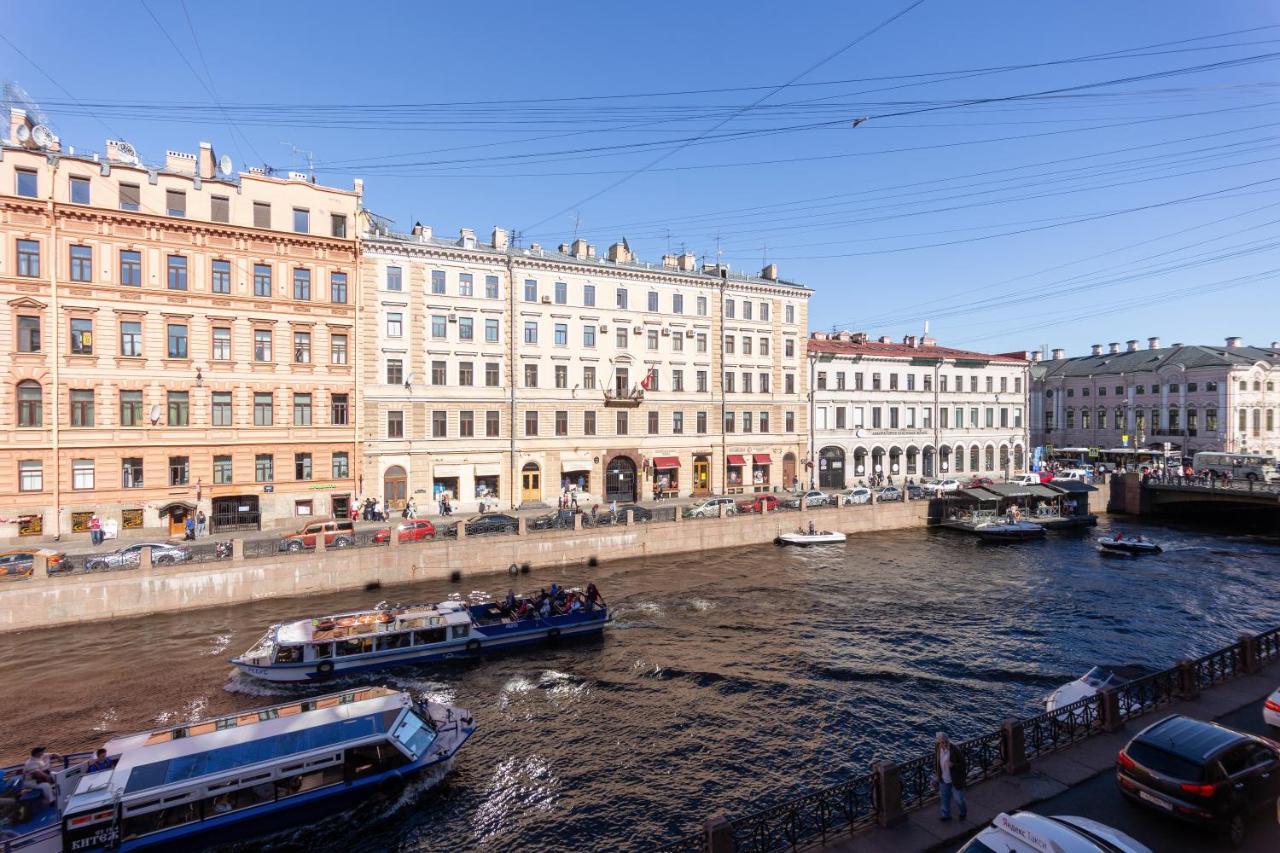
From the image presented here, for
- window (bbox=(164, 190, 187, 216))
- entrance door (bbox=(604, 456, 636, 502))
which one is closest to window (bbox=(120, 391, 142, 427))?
window (bbox=(164, 190, 187, 216))

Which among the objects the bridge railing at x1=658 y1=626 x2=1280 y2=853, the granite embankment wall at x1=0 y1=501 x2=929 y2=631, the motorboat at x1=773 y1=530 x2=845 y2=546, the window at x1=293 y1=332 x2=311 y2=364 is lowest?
the motorboat at x1=773 y1=530 x2=845 y2=546

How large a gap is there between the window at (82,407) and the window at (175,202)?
10.6m

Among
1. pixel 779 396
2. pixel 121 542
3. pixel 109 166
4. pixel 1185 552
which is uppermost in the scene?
pixel 109 166

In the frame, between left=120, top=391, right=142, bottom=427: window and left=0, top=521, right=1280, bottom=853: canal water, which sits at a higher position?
left=120, top=391, right=142, bottom=427: window

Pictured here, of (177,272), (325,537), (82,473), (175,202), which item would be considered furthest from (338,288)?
(325,537)

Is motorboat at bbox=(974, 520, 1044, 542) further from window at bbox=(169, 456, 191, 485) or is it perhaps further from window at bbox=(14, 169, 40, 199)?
window at bbox=(14, 169, 40, 199)

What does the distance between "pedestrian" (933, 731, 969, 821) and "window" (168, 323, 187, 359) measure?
40.6m

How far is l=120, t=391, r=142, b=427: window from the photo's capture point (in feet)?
115

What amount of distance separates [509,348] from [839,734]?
1333 inches

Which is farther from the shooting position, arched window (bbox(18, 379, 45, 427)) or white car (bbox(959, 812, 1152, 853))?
arched window (bbox(18, 379, 45, 427))

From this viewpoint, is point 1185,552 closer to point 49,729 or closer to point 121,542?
point 49,729

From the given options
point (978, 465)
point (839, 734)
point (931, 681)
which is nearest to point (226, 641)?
point (839, 734)

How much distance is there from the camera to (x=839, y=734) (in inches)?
701

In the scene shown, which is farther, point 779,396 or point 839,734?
point 779,396
